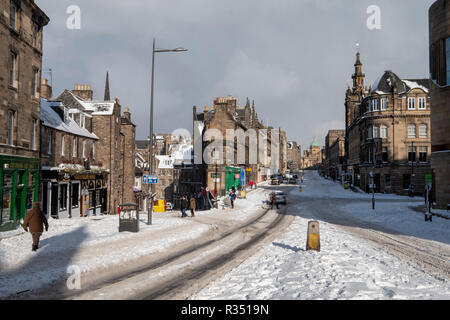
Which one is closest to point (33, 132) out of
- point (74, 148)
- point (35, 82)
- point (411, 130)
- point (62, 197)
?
point (35, 82)

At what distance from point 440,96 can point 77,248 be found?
28.4 metres

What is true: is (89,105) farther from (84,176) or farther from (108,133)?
(84,176)

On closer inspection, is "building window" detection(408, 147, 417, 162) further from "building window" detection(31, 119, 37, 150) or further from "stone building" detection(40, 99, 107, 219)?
"building window" detection(31, 119, 37, 150)

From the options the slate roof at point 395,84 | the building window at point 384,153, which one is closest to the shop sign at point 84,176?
the building window at point 384,153

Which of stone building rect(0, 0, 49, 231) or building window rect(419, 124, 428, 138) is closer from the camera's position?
stone building rect(0, 0, 49, 231)

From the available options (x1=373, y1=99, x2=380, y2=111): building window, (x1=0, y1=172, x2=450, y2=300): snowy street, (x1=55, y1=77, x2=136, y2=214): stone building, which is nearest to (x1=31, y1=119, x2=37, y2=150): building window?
(x1=0, y1=172, x2=450, y2=300): snowy street

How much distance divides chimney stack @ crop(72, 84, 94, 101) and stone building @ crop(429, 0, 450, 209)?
35.8 m

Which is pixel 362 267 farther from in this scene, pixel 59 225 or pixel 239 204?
pixel 239 204

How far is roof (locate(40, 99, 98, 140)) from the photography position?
2389cm

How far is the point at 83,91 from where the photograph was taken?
130ft

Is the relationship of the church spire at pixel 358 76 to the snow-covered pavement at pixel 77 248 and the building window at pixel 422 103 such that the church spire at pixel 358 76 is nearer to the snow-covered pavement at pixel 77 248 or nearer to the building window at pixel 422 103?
the building window at pixel 422 103

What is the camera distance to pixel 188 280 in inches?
372
